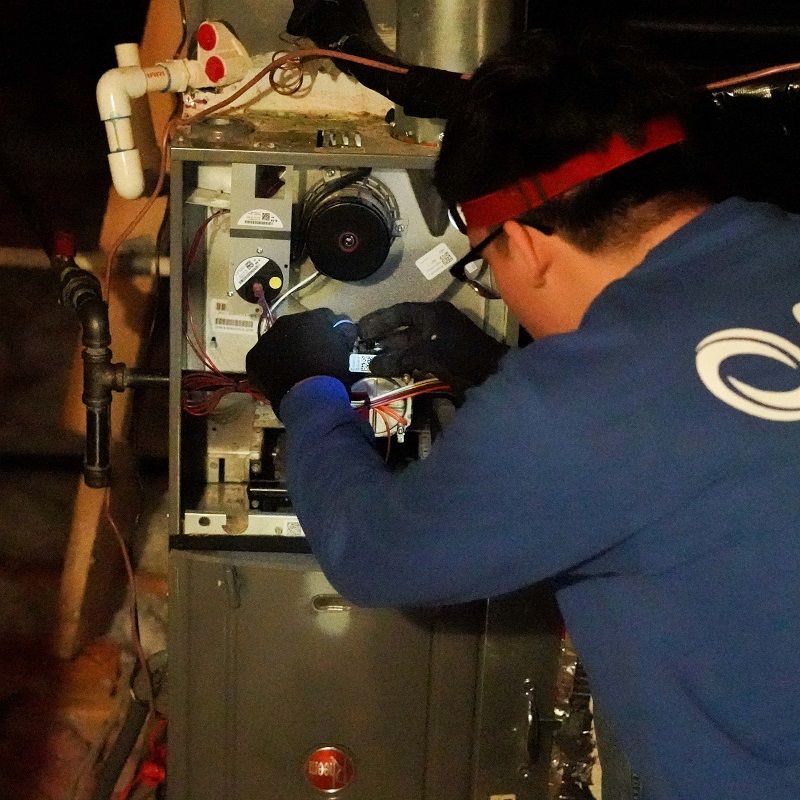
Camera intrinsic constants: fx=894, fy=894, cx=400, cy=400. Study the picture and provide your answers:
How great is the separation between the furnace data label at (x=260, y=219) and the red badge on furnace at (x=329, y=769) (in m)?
0.74

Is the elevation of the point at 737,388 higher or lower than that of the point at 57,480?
higher

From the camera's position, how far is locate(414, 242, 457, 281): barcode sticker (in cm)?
126

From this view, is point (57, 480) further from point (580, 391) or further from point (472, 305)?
point (580, 391)

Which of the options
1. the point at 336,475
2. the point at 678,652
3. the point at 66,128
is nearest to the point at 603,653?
the point at 678,652

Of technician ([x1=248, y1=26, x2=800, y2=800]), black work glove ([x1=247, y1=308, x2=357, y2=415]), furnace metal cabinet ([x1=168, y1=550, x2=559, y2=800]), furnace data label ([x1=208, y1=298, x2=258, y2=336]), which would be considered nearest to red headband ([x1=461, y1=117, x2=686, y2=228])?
technician ([x1=248, y1=26, x2=800, y2=800])

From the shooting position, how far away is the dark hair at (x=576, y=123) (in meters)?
0.82

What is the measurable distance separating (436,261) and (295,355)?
30cm

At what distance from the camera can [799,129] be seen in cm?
123

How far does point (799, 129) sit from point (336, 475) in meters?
0.83

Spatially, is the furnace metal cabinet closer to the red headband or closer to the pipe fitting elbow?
the pipe fitting elbow

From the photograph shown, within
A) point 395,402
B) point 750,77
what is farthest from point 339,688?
point 750,77

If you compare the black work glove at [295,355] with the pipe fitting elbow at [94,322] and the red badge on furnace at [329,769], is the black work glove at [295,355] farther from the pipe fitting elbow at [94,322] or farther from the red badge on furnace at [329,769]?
the red badge on furnace at [329,769]

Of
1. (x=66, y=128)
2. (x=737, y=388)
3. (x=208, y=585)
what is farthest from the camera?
(x=66, y=128)

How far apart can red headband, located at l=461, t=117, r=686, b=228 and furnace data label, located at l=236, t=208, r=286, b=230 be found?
360mm
